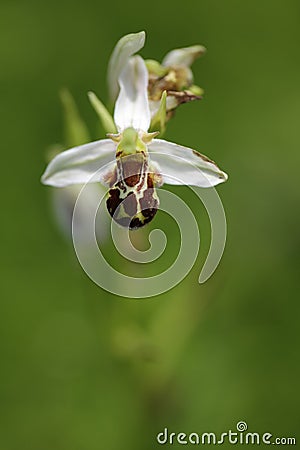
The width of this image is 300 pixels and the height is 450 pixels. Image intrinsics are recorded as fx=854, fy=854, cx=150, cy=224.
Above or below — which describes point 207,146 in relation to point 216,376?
above

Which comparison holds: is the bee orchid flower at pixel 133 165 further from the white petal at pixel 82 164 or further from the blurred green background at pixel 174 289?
the blurred green background at pixel 174 289

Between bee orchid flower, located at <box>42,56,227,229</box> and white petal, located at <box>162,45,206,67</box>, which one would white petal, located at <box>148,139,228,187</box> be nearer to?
bee orchid flower, located at <box>42,56,227,229</box>

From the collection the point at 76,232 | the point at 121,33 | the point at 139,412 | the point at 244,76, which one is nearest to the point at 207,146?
the point at 244,76

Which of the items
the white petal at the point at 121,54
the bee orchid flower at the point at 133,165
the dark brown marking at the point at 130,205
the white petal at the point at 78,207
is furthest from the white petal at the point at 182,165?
the white petal at the point at 78,207

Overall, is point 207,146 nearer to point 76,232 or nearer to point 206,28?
point 206,28

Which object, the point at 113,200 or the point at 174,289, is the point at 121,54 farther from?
the point at 174,289

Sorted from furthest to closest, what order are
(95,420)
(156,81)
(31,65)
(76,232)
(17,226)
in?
(31,65), (17,226), (95,420), (76,232), (156,81)

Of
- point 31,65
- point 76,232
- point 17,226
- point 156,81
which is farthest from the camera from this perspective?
point 31,65
